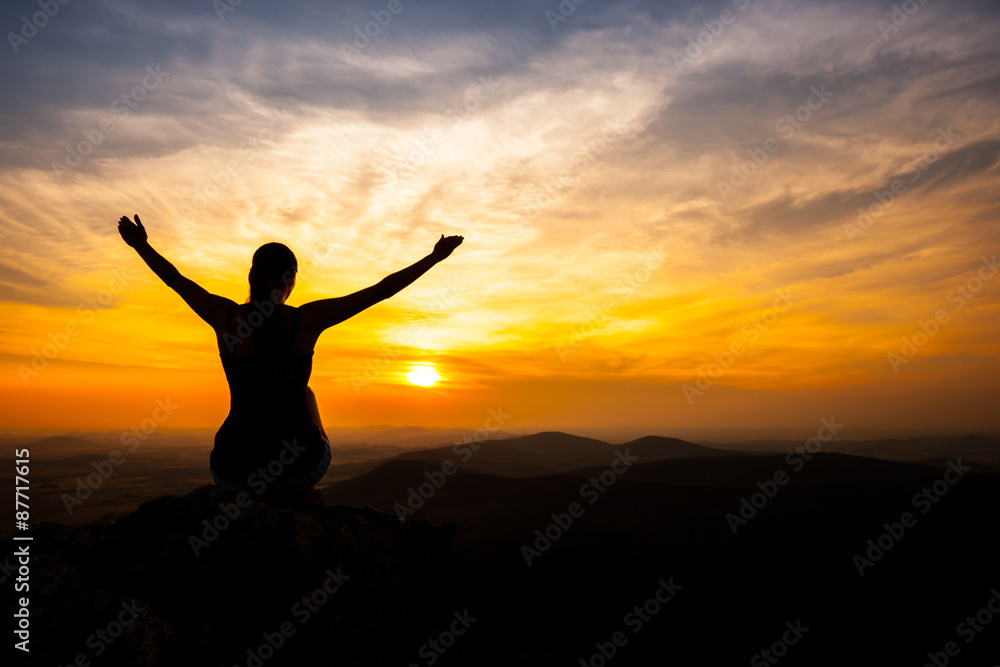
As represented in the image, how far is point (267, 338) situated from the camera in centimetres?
334

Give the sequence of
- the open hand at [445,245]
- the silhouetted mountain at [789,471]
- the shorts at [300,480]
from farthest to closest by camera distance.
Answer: the silhouetted mountain at [789,471] < the shorts at [300,480] < the open hand at [445,245]

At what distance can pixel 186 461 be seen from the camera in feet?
284

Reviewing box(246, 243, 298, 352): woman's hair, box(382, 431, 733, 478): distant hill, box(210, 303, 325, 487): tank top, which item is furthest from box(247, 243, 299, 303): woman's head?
box(382, 431, 733, 478): distant hill

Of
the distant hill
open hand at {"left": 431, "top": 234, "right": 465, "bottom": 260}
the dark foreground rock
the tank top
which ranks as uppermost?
open hand at {"left": 431, "top": 234, "right": 465, "bottom": 260}

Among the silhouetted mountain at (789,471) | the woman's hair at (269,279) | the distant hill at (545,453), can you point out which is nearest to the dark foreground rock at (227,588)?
the woman's hair at (269,279)

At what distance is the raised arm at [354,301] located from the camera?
3.32m

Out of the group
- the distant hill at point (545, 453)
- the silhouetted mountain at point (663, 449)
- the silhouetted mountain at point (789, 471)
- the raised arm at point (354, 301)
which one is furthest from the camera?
the silhouetted mountain at point (663, 449)

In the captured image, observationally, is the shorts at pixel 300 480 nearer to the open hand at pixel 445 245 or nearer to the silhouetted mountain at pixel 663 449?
the open hand at pixel 445 245

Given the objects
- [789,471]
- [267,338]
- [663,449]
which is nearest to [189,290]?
[267,338]

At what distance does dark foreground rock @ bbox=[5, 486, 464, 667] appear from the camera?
268 centimetres

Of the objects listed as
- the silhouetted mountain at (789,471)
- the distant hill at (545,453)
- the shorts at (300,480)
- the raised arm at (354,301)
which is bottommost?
the distant hill at (545,453)

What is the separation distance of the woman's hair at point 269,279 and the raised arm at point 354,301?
24 centimetres

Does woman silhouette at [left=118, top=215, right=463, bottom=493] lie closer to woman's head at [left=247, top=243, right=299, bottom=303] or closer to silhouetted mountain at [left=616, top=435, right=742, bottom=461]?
woman's head at [left=247, top=243, right=299, bottom=303]

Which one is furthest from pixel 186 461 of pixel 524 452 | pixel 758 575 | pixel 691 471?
pixel 758 575
